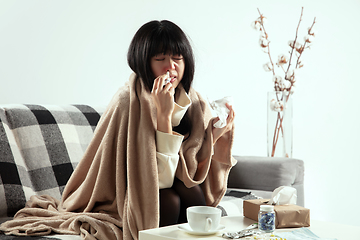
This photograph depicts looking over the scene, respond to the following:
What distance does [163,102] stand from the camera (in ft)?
4.20

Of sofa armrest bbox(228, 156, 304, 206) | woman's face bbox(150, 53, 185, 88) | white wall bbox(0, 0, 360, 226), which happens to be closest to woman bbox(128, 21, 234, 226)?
woman's face bbox(150, 53, 185, 88)

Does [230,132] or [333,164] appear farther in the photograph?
[333,164]

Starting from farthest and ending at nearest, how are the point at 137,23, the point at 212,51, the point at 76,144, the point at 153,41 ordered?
the point at 212,51 → the point at 137,23 → the point at 76,144 → the point at 153,41

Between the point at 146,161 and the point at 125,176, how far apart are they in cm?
10

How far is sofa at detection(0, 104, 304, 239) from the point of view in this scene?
4.79 feet

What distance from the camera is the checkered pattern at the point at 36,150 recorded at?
145 centimetres

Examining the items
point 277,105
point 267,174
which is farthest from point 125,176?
point 277,105

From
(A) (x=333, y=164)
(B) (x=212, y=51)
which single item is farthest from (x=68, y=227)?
(A) (x=333, y=164)

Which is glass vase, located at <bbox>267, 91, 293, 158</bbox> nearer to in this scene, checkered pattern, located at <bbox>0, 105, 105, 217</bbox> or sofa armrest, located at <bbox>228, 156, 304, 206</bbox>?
sofa armrest, located at <bbox>228, 156, 304, 206</bbox>

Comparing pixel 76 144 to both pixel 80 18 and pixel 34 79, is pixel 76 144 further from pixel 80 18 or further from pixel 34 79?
pixel 80 18

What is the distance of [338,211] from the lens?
3.05 metres

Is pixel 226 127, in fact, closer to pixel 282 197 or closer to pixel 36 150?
pixel 282 197

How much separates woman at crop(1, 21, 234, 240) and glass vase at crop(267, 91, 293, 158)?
108 cm

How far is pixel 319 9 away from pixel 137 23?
1.44m
